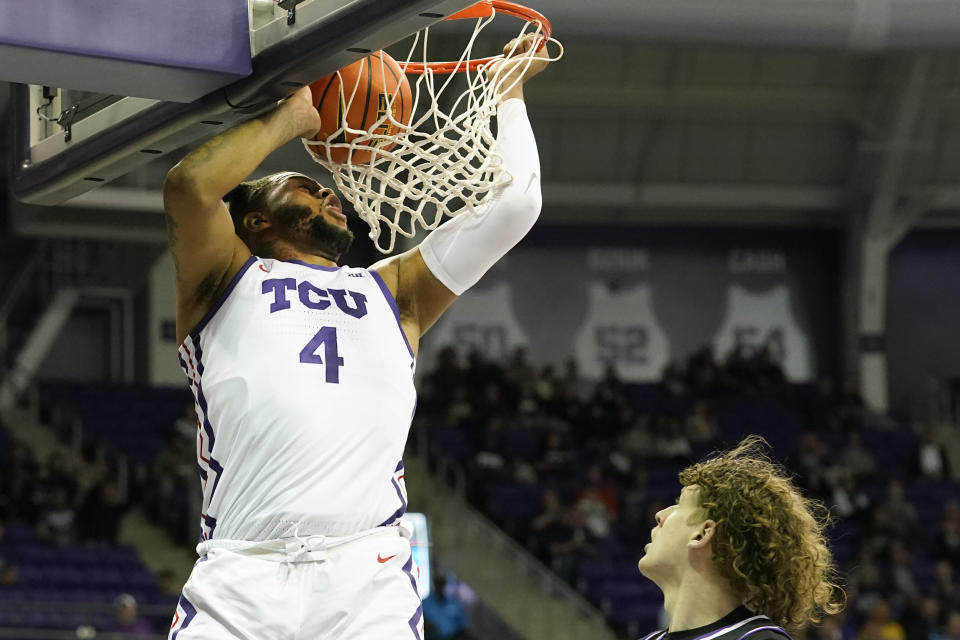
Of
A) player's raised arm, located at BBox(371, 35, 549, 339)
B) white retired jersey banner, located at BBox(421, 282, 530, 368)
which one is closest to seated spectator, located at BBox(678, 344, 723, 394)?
Answer: white retired jersey banner, located at BBox(421, 282, 530, 368)

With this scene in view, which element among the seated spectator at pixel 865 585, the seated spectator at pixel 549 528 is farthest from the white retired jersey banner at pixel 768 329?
the seated spectator at pixel 549 528

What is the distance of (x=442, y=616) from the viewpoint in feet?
38.4

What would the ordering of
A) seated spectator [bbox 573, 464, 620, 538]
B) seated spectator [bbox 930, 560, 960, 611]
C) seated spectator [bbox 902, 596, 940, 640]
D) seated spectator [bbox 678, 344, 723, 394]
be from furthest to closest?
seated spectator [bbox 678, 344, 723, 394], seated spectator [bbox 573, 464, 620, 538], seated spectator [bbox 930, 560, 960, 611], seated spectator [bbox 902, 596, 940, 640]

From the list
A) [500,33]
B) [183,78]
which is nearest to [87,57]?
[183,78]

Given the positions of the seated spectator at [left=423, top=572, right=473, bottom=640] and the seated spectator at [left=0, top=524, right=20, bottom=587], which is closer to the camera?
the seated spectator at [left=0, top=524, right=20, bottom=587]

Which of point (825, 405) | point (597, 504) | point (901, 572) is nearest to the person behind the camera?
point (901, 572)

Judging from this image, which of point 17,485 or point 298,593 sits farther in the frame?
point 17,485

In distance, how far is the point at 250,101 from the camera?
3064mm

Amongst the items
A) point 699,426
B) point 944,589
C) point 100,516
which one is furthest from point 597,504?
point 100,516

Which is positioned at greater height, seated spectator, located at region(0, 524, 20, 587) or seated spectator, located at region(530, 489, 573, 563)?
seated spectator, located at region(0, 524, 20, 587)

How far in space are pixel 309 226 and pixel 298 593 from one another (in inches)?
35.9

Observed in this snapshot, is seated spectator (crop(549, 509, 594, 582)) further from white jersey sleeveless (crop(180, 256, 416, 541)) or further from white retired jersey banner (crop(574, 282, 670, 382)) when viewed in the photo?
white jersey sleeveless (crop(180, 256, 416, 541))

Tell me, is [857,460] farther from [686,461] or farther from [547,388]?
[547,388]

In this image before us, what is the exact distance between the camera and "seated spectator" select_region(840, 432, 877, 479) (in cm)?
1611
